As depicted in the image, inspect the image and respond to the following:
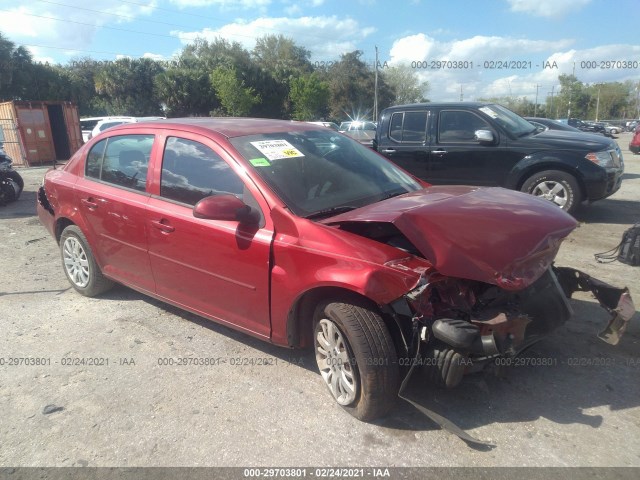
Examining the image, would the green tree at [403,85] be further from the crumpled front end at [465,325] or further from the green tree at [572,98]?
the crumpled front end at [465,325]

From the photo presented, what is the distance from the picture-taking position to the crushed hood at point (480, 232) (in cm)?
257

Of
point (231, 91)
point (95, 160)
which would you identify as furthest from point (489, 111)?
point (231, 91)

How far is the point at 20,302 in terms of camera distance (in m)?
4.77

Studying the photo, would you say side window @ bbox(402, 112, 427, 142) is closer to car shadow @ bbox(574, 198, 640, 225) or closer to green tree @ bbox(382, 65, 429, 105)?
car shadow @ bbox(574, 198, 640, 225)

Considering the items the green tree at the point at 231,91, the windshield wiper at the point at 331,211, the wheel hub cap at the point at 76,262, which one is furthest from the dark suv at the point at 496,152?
the green tree at the point at 231,91

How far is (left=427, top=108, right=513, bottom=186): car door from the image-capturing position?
7254 mm

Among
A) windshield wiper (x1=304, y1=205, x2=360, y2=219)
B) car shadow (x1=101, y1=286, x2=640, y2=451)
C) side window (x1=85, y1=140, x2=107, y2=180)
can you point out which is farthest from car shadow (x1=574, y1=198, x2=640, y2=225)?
side window (x1=85, y1=140, x2=107, y2=180)

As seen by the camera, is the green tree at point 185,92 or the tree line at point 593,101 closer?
the green tree at point 185,92

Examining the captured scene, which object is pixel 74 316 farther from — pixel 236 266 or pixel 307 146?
pixel 307 146

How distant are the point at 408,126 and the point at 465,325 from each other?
592cm

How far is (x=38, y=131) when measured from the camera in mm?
18562

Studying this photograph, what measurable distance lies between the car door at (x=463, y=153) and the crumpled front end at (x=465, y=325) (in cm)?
461

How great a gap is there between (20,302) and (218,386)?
2.76 meters

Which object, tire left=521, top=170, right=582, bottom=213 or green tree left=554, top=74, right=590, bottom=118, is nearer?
tire left=521, top=170, right=582, bottom=213
